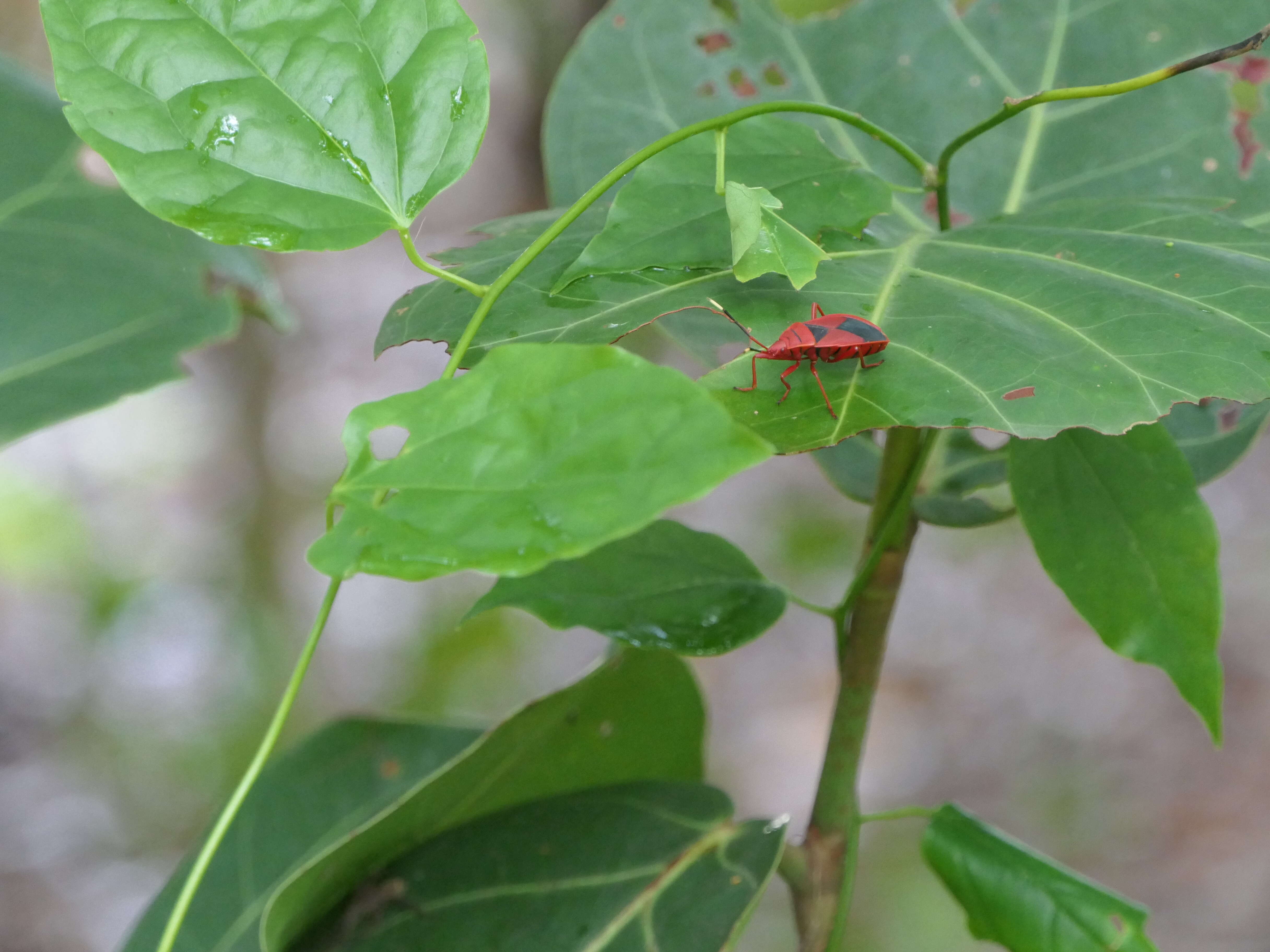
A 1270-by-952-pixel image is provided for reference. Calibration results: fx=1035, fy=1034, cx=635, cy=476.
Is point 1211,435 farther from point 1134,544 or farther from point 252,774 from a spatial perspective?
point 252,774

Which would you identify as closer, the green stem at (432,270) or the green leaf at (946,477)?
the green stem at (432,270)

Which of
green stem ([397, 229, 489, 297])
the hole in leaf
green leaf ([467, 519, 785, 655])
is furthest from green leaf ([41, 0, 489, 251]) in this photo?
the hole in leaf

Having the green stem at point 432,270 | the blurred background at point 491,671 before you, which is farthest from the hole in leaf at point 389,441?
the green stem at point 432,270

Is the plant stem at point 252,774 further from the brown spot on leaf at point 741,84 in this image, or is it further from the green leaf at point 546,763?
the brown spot on leaf at point 741,84

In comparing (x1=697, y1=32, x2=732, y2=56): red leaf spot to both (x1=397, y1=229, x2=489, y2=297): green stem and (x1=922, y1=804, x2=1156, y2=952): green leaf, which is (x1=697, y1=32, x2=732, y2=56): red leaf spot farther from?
(x1=922, y1=804, x2=1156, y2=952): green leaf

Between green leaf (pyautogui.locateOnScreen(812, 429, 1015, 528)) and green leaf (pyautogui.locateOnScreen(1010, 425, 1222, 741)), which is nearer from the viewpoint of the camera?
green leaf (pyautogui.locateOnScreen(1010, 425, 1222, 741))

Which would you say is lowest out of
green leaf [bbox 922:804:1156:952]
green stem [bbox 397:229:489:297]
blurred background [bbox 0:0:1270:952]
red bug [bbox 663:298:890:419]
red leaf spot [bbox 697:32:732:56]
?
blurred background [bbox 0:0:1270:952]

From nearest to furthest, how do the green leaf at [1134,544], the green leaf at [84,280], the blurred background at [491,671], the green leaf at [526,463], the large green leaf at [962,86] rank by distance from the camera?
the green leaf at [526,463], the green leaf at [1134,544], the large green leaf at [962,86], the green leaf at [84,280], the blurred background at [491,671]
